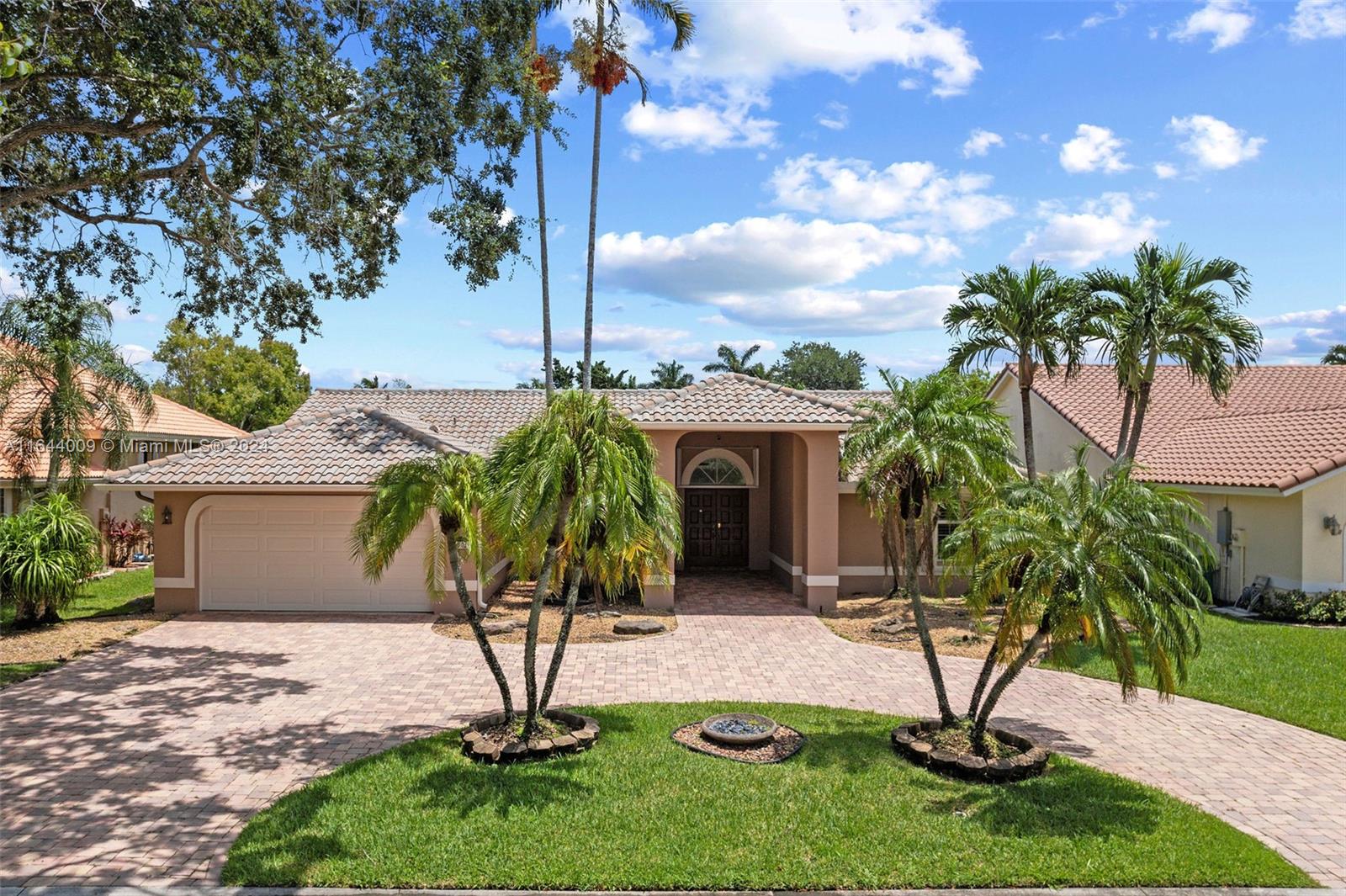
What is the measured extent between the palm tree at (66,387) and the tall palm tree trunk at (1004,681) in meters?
16.1

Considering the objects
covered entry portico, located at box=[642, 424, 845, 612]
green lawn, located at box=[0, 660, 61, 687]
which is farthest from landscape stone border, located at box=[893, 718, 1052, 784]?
green lawn, located at box=[0, 660, 61, 687]

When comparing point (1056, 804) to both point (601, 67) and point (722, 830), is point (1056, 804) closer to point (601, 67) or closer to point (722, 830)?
point (722, 830)

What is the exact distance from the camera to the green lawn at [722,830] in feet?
20.4

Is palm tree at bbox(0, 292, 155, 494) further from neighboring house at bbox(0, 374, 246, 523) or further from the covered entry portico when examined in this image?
the covered entry portico

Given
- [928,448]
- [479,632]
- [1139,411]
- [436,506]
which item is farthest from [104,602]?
[1139,411]

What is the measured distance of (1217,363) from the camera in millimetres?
14453

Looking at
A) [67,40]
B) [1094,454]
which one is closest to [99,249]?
[67,40]

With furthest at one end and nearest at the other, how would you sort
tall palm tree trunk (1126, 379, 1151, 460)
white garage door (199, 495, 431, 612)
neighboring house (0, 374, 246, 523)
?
neighboring house (0, 374, 246, 523) < white garage door (199, 495, 431, 612) < tall palm tree trunk (1126, 379, 1151, 460)

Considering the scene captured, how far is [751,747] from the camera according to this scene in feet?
29.1

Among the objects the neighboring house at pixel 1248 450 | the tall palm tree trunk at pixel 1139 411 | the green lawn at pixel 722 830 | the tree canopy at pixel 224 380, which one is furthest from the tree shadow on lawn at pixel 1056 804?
the tree canopy at pixel 224 380

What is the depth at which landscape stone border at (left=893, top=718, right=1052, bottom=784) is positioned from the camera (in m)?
7.94

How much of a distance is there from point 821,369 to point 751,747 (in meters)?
52.8

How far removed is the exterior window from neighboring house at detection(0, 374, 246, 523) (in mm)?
13630

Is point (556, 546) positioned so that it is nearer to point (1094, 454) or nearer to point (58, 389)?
point (58, 389)
